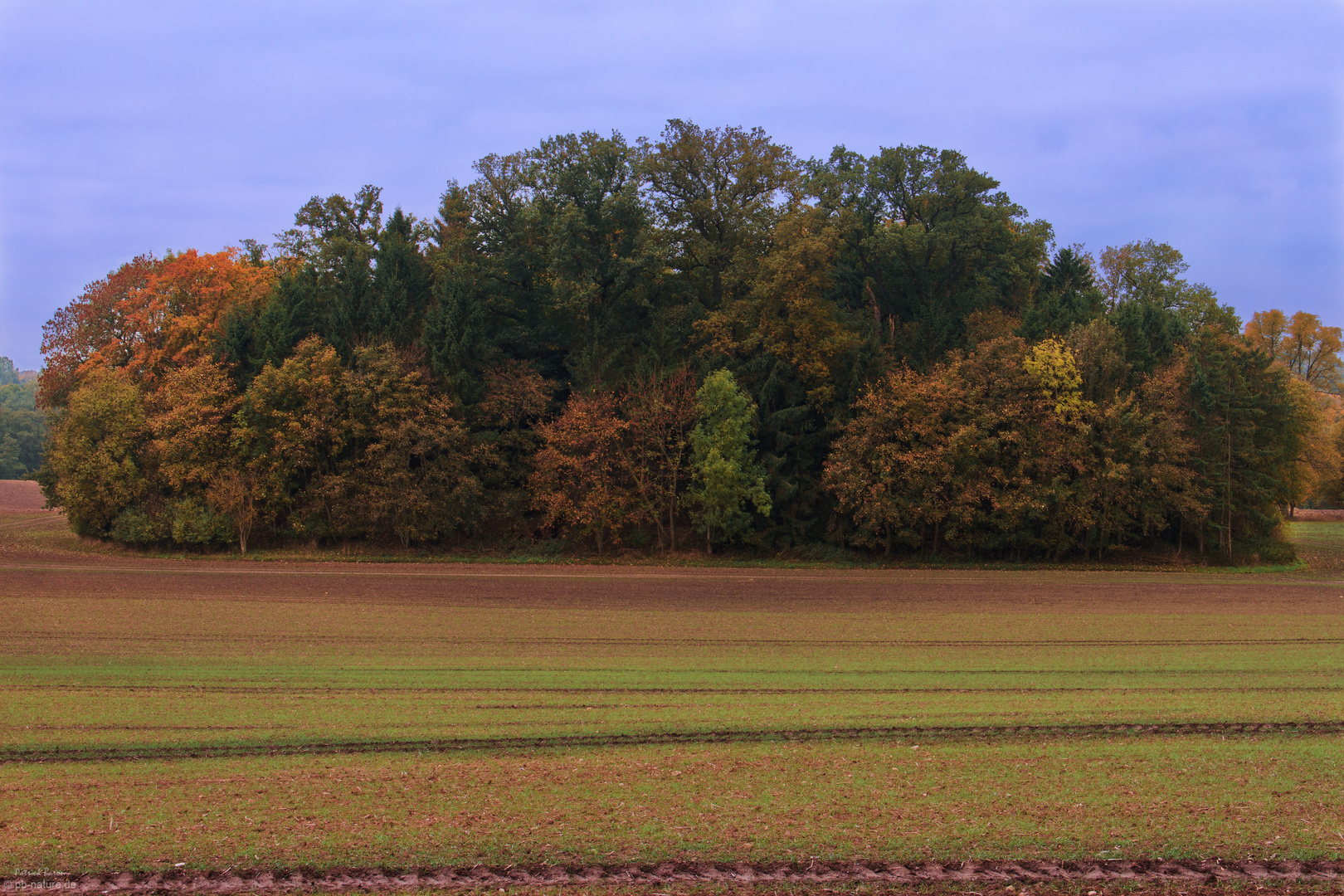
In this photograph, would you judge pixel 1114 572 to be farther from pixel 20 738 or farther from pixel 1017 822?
pixel 20 738

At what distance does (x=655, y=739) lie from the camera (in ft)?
43.7

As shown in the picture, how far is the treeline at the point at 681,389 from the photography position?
153ft

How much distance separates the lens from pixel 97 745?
12602mm

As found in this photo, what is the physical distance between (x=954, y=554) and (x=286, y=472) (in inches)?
1471

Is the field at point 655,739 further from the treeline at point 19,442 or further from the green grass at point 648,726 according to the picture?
the treeline at point 19,442

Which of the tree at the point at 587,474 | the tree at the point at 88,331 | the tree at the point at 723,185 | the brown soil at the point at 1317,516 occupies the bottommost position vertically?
the brown soil at the point at 1317,516

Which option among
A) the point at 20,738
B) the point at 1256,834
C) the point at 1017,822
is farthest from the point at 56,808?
the point at 1256,834

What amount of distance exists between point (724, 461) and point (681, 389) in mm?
5479

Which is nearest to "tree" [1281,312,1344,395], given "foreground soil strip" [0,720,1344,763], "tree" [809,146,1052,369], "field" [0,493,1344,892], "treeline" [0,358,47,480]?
"tree" [809,146,1052,369]

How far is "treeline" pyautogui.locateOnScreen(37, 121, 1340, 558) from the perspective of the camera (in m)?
46.7

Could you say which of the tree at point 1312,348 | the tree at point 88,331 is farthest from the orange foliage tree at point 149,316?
the tree at point 1312,348

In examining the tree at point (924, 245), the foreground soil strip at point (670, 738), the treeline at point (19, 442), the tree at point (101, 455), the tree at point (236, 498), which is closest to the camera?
the foreground soil strip at point (670, 738)

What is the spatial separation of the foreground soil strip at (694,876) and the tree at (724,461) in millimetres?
37771

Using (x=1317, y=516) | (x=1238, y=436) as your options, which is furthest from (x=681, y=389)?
(x=1317, y=516)
